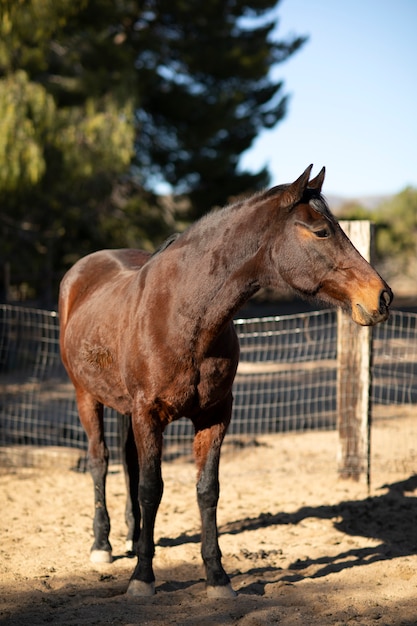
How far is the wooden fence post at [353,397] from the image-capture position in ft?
19.1

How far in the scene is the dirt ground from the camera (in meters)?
3.28

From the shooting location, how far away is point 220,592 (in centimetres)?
350

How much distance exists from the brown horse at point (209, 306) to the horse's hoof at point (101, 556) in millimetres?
596

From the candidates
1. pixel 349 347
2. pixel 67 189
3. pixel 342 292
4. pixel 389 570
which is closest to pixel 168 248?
pixel 342 292

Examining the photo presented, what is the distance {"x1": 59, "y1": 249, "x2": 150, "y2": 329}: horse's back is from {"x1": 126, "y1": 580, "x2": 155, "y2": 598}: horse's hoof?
186 centimetres

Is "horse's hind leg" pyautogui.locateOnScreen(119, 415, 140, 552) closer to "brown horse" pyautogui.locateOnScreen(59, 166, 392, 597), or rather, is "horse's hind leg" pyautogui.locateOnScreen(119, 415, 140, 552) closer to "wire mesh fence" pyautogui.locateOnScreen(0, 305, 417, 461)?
"brown horse" pyautogui.locateOnScreen(59, 166, 392, 597)

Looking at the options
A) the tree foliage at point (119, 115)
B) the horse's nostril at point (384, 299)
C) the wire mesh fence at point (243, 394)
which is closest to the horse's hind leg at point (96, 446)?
the wire mesh fence at point (243, 394)

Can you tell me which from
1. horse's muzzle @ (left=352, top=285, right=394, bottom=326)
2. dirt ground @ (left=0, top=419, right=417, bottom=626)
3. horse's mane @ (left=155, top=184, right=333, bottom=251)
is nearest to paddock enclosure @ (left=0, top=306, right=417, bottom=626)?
dirt ground @ (left=0, top=419, right=417, bottom=626)

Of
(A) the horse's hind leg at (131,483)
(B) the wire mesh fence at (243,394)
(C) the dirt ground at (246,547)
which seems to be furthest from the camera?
(B) the wire mesh fence at (243,394)

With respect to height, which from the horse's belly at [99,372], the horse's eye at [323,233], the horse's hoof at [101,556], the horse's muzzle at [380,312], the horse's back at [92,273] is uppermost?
the horse's eye at [323,233]

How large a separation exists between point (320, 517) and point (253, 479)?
106cm

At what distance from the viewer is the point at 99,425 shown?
4.48 meters

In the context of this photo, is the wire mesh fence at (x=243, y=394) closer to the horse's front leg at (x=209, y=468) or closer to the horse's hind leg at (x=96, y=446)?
the horse's hind leg at (x=96, y=446)

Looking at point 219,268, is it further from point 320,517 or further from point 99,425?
point 320,517
